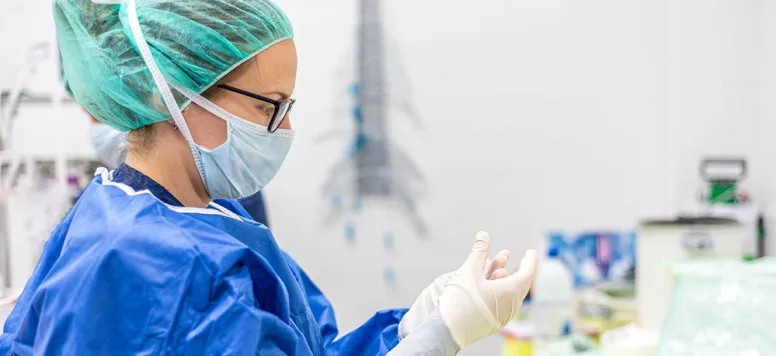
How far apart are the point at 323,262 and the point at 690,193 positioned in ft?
4.29

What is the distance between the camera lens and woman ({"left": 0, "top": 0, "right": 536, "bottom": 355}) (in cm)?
71

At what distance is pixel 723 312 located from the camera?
129 cm

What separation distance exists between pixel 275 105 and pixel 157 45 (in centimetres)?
17

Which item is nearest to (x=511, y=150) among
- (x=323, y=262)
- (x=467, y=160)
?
(x=467, y=160)

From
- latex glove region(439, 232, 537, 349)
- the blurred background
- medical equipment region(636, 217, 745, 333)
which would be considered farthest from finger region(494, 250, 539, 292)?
the blurred background

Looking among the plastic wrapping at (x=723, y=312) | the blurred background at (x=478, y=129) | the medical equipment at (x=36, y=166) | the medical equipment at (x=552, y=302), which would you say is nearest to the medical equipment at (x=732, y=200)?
the blurred background at (x=478, y=129)

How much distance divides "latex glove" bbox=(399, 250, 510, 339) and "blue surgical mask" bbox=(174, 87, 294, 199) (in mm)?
305

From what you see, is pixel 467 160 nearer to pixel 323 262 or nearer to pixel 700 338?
pixel 323 262

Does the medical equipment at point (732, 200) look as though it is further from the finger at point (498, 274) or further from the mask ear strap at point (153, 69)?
the mask ear strap at point (153, 69)

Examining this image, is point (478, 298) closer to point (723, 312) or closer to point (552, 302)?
point (723, 312)

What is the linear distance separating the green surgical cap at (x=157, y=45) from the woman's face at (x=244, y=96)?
2 cm

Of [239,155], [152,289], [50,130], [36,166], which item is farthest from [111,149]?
[50,130]

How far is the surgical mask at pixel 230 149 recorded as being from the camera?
84 cm

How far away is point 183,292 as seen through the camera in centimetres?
72
